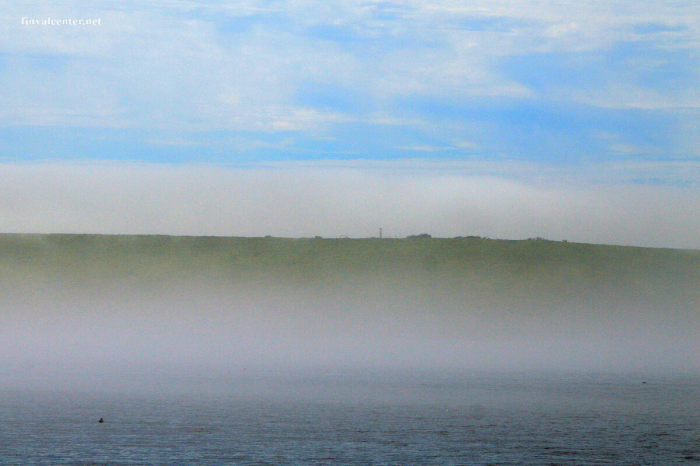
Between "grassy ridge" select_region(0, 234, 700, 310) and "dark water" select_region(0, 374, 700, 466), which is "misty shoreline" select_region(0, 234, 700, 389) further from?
"dark water" select_region(0, 374, 700, 466)

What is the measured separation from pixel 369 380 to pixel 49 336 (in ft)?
258

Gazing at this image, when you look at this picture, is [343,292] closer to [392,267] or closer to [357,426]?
[392,267]

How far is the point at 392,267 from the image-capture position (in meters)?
141

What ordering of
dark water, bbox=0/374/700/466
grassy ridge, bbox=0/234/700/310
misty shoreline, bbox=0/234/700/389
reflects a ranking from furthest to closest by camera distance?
1. grassy ridge, bbox=0/234/700/310
2. misty shoreline, bbox=0/234/700/389
3. dark water, bbox=0/374/700/466

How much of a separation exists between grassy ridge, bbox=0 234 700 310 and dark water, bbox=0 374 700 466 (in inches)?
3083

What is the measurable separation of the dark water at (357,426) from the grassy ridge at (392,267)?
78.3m

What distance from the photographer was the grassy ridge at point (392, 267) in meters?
136

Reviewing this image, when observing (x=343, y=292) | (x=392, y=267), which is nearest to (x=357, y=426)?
(x=343, y=292)

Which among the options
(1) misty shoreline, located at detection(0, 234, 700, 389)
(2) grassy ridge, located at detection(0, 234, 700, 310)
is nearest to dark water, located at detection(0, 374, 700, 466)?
(1) misty shoreline, located at detection(0, 234, 700, 389)

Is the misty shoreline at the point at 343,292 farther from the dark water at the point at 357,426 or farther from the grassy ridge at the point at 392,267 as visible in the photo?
the dark water at the point at 357,426

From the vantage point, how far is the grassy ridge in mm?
136125

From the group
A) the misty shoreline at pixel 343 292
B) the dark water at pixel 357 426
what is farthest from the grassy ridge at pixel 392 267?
the dark water at pixel 357 426

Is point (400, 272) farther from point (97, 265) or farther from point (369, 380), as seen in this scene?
point (369, 380)

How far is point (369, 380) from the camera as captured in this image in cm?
6569
